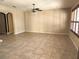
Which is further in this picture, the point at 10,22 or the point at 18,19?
the point at 18,19

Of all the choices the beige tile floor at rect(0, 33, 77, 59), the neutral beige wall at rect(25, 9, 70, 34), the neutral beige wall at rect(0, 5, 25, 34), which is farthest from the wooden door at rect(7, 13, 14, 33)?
the beige tile floor at rect(0, 33, 77, 59)

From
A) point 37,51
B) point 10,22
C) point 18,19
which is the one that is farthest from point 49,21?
point 37,51

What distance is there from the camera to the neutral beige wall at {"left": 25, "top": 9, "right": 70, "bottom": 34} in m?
8.66

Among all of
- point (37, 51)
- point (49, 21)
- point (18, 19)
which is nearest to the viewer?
point (37, 51)

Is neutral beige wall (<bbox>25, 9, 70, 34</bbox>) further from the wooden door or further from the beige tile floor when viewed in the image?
the beige tile floor

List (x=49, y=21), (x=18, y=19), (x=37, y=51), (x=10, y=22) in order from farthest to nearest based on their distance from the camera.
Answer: (x=49, y=21), (x=18, y=19), (x=10, y=22), (x=37, y=51)

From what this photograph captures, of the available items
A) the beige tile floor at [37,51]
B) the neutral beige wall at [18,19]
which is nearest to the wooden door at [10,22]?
the neutral beige wall at [18,19]

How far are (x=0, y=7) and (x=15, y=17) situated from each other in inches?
87.5

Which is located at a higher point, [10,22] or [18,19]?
[18,19]

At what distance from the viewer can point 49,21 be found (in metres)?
9.16

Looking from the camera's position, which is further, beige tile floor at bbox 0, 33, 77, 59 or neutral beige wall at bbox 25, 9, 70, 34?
neutral beige wall at bbox 25, 9, 70, 34

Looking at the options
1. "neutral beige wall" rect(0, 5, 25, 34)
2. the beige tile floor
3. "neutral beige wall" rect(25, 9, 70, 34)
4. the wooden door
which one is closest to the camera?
the beige tile floor

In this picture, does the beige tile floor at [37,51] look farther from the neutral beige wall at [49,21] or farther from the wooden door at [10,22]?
the neutral beige wall at [49,21]

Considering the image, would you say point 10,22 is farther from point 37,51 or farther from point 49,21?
point 37,51
